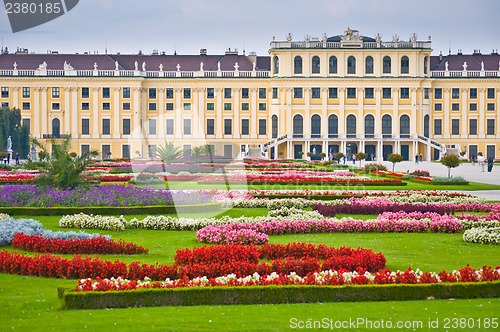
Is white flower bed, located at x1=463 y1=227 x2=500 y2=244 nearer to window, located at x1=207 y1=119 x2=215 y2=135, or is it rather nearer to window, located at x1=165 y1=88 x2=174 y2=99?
window, located at x1=207 y1=119 x2=215 y2=135

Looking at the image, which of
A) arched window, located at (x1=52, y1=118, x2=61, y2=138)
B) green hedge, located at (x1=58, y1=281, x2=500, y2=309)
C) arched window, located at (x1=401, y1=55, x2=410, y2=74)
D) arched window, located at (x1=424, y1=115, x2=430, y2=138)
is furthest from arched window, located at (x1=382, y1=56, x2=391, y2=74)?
green hedge, located at (x1=58, y1=281, x2=500, y2=309)

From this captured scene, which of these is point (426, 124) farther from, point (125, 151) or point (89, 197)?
point (89, 197)

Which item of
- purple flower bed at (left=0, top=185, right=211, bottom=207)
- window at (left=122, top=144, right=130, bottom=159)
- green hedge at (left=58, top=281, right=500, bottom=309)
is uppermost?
window at (left=122, top=144, right=130, bottom=159)

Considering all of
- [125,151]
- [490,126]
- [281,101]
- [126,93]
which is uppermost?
[126,93]

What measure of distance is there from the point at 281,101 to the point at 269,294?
213ft

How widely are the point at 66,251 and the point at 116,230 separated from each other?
3.71 m

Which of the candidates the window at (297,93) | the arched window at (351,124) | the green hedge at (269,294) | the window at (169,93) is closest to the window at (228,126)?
the window at (169,93)

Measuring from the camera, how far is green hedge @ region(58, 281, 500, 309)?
9.83 m

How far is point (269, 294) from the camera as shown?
10.1 meters

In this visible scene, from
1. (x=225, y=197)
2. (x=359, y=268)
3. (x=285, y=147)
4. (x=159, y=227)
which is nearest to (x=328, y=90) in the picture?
(x=285, y=147)

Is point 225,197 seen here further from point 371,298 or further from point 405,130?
point 405,130

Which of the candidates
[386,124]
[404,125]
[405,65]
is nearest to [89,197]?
[386,124]

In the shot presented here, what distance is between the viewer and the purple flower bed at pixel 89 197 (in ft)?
68.6

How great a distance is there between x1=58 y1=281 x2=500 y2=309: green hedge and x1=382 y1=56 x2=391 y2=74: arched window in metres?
65.9
